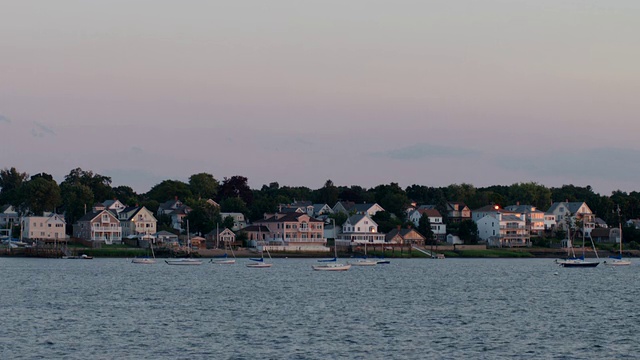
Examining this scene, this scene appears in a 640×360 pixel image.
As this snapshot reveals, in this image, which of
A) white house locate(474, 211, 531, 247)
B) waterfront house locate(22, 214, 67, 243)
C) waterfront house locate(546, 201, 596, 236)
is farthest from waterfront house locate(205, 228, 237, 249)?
waterfront house locate(546, 201, 596, 236)

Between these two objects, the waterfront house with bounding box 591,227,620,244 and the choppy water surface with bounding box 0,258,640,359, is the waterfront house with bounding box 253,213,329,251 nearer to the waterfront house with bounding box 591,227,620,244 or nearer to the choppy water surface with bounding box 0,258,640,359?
the waterfront house with bounding box 591,227,620,244

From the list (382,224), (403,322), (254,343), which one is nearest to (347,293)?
(403,322)

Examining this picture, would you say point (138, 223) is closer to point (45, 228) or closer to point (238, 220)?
point (45, 228)

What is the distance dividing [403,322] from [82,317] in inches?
720

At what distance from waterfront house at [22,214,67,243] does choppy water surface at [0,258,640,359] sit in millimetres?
56934

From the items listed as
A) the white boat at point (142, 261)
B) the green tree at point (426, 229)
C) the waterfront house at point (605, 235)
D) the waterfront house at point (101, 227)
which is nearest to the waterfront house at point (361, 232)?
the green tree at point (426, 229)

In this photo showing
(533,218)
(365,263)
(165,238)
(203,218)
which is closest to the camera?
(365,263)

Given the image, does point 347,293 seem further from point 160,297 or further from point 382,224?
point 382,224

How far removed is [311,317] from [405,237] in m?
102

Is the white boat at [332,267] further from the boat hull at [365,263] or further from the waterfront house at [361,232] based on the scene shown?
the waterfront house at [361,232]

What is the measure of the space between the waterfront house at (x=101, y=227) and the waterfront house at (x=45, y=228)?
127 inches

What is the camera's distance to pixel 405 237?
512ft

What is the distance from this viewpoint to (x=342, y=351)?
137ft

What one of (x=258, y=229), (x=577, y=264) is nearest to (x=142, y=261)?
(x=258, y=229)
